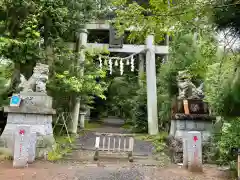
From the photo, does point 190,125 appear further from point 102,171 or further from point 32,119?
point 32,119

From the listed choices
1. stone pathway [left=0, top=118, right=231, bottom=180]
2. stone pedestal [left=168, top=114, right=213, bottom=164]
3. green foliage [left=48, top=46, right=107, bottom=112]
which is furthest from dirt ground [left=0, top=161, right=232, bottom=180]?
green foliage [left=48, top=46, right=107, bottom=112]

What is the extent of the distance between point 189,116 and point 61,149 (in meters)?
3.96

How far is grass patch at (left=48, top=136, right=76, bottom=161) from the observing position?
6166 millimetres

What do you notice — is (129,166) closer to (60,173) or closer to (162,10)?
(60,173)

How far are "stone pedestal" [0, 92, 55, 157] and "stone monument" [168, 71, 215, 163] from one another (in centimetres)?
361

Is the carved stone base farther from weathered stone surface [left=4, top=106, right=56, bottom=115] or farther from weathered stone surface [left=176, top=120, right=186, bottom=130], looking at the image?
weathered stone surface [left=4, top=106, right=56, bottom=115]

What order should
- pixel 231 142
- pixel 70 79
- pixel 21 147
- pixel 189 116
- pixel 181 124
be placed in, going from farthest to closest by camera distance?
pixel 70 79
pixel 181 124
pixel 189 116
pixel 21 147
pixel 231 142

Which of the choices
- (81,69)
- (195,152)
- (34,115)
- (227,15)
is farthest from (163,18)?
(81,69)

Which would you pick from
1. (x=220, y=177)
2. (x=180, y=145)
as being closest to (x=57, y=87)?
(x=180, y=145)

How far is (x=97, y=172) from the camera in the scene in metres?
4.86

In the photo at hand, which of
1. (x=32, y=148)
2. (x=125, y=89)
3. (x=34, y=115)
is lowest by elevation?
(x=32, y=148)

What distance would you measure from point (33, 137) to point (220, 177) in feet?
13.5

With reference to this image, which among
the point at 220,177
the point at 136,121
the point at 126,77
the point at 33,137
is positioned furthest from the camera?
the point at 126,77

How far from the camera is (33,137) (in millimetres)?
5363
